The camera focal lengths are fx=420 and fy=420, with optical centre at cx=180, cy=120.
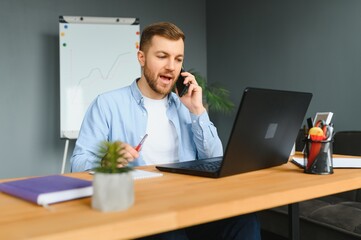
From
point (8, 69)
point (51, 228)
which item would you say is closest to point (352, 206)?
point (51, 228)

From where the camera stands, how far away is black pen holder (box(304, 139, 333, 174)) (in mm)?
1110

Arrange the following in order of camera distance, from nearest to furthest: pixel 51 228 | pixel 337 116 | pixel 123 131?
pixel 51 228
pixel 123 131
pixel 337 116

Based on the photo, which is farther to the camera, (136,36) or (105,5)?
(105,5)

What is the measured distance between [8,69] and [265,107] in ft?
9.70

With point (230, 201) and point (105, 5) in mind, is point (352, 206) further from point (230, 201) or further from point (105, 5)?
point (105, 5)

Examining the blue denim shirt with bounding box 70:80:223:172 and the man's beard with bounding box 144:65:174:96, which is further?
the man's beard with bounding box 144:65:174:96

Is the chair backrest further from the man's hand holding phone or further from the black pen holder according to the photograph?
the black pen holder

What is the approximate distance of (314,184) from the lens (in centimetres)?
95

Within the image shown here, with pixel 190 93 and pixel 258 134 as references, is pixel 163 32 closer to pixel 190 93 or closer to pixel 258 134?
pixel 190 93

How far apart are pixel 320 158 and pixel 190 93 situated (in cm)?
62

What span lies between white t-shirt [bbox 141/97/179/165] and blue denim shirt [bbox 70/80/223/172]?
21 mm

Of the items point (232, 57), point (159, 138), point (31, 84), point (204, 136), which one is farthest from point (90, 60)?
point (204, 136)

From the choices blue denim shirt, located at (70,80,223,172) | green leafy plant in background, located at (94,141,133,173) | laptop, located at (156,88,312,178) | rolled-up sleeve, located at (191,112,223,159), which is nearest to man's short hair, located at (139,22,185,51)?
blue denim shirt, located at (70,80,223,172)

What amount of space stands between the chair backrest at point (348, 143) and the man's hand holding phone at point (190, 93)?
1.27 metres
